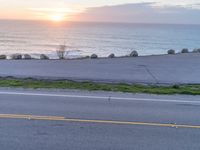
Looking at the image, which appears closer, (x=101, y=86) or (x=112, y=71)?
(x=101, y=86)

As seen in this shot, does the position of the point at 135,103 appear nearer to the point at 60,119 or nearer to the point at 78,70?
the point at 60,119

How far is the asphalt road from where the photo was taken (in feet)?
23.8

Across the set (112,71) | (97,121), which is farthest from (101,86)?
(97,121)

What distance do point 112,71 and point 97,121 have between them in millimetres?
9099

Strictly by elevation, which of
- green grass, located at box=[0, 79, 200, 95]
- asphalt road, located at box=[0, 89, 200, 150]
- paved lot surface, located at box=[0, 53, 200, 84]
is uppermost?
paved lot surface, located at box=[0, 53, 200, 84]

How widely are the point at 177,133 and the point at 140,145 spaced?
3.85ft

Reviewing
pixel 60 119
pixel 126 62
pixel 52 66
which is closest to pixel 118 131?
pixel 60 119

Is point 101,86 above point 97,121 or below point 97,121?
above

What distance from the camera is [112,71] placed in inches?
701

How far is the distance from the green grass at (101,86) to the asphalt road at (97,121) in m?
0.95

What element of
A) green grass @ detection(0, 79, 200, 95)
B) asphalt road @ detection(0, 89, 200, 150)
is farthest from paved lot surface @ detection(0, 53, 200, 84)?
asphalt road @ detection(0, 89, 200, 150)

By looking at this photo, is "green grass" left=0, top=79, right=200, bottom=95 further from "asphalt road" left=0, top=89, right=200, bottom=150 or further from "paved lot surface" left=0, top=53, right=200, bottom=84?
"paved lot surface" left=0, top=53, right=200, bottom=84

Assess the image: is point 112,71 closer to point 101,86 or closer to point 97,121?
point 101,86

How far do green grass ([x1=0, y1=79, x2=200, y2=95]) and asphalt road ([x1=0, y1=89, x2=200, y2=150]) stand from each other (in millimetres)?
946
